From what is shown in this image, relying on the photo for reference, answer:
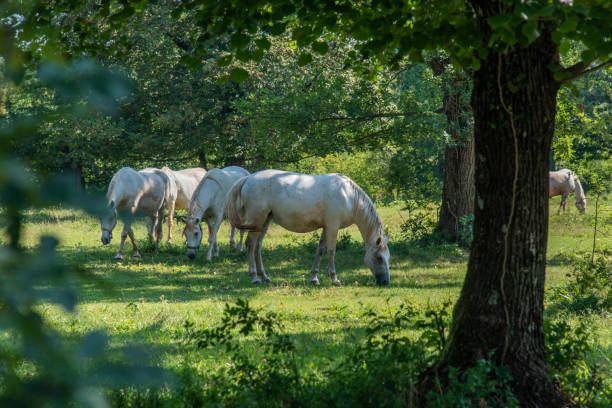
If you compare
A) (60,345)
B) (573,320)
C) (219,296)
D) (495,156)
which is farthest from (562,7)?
(219,296)

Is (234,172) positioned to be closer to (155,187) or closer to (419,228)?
(155,187)

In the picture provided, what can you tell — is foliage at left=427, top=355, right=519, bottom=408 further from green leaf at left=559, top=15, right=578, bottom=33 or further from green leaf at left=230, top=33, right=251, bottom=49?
green leaf at left=230, top=33, right=251, bottom=49

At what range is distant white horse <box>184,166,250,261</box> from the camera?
14.4m

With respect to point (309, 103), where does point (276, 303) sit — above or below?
below

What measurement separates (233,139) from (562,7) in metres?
18.5

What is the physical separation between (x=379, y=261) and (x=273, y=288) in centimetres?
228

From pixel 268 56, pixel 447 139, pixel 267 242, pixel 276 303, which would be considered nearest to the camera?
pixel 276 303

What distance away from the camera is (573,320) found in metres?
7.55

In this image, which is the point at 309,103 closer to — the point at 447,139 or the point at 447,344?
the point at 447,139

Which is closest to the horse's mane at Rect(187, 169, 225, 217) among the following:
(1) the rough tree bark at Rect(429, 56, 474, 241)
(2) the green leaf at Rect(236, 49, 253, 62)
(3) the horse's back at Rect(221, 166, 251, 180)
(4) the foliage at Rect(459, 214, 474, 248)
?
(3) the horse's back at Rect(221, 166, 251, 180)

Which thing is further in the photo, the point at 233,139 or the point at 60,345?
the point at 233,139

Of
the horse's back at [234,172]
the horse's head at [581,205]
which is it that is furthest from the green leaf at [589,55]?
the horse's head at [581,205]

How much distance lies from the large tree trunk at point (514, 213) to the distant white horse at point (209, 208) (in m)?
10.8

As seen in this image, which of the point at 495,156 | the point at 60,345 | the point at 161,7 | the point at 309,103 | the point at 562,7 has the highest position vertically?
the point at 161,7
